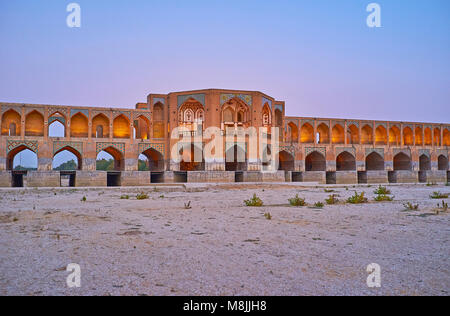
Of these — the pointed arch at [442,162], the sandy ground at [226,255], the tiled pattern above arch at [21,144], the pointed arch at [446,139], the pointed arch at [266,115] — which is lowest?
the sandy ground at [226,255]

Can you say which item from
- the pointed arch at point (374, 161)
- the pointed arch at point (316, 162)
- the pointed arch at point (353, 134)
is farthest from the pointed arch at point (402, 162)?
the pointed arch at point (316, 162)

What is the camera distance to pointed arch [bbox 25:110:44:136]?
20766mm

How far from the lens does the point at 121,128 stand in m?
23.4

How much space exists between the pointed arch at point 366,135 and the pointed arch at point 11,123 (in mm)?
27315

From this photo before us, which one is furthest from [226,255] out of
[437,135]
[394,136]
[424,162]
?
[437,135]

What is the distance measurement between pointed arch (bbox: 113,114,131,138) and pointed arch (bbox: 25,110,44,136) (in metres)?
4.74

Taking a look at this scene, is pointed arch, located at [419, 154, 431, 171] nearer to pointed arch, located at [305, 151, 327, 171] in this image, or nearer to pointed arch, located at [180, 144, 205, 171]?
pointed arch, located at [305, 151, 327, 171]

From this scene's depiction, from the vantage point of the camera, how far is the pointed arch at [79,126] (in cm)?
2194

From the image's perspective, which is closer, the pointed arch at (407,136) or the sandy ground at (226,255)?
the sandy ground at (226,255)

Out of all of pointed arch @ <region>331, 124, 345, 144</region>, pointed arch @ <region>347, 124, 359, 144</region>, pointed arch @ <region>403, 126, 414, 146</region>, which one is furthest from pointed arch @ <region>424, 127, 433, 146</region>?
pointed arch @ <region>331, 124, 345, 144</region>

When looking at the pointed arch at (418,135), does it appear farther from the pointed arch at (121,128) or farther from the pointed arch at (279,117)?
the pointed arch at (121,128)

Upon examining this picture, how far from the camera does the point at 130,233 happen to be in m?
3.76

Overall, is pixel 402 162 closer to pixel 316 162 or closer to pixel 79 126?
pixel 316 162
